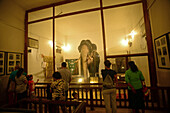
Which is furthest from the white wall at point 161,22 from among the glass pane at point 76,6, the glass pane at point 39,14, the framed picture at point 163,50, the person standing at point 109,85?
the glass pane at point 39,14

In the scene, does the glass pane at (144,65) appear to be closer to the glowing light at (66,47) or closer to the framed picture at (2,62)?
the glowing light at (66,47)

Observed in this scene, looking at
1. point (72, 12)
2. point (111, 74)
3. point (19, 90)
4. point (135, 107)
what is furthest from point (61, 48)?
point (135, 107)

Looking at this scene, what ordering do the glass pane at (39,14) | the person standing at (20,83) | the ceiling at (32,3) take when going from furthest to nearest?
the glass pane at (39,14)
the ceiling at (32,3)
the person standing at (20,83)

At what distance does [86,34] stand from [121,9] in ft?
5.21

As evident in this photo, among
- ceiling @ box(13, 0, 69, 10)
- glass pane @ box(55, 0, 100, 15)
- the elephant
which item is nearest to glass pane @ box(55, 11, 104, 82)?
the elephant

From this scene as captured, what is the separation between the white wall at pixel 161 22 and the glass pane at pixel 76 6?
1736 millimetres

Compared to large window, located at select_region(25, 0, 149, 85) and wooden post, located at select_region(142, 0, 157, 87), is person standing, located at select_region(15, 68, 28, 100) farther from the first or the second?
wooden post, located at select_region(142, 0, 157, 87)

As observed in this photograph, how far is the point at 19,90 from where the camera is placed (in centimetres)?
230

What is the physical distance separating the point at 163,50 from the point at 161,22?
67 cm

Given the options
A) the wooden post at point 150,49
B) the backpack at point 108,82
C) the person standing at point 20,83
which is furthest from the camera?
the wooden post at point 150,49

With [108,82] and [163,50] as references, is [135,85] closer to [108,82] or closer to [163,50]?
[108,82]

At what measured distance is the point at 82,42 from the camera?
388cm

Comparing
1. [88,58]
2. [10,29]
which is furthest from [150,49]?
[10,29]

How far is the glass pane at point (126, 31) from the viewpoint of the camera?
2.81 meters
